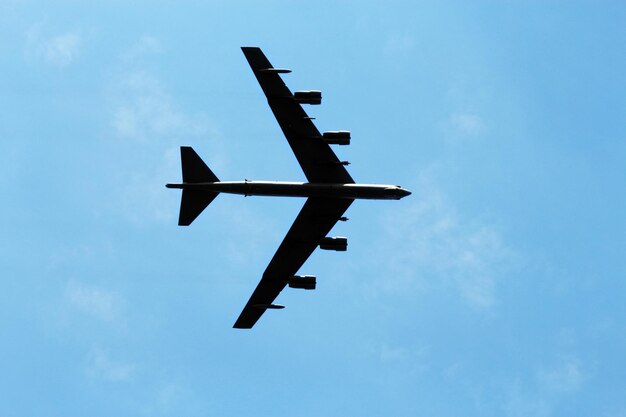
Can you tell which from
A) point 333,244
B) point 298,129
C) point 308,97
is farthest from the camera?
point 333,244

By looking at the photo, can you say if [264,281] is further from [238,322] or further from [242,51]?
[242,51]

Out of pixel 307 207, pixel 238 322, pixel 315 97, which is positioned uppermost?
pixel 315 97

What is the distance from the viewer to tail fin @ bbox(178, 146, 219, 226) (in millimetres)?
94562

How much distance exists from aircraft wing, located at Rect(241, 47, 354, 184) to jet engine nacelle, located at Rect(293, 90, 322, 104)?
0.71 m

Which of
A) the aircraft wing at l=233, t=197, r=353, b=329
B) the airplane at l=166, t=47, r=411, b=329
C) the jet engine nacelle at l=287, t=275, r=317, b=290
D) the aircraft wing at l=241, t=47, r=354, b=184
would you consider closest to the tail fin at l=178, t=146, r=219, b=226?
the airplane at l=166, t=47, r=411, b=329

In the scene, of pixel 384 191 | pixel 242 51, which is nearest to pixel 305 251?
pixel 384 191

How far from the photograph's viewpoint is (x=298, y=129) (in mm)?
94500

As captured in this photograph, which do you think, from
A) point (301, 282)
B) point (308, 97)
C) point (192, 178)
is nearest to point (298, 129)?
point (308, 97)

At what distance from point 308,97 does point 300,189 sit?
765cm

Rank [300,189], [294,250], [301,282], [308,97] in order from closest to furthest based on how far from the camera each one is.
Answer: [308,97] < [300,189] < [294,250] < [301,282]

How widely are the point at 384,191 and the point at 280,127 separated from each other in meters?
10.2

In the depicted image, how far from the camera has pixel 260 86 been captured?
94438 millimetres

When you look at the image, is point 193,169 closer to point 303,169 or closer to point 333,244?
point 303,169

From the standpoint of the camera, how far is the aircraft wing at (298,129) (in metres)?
94.1
